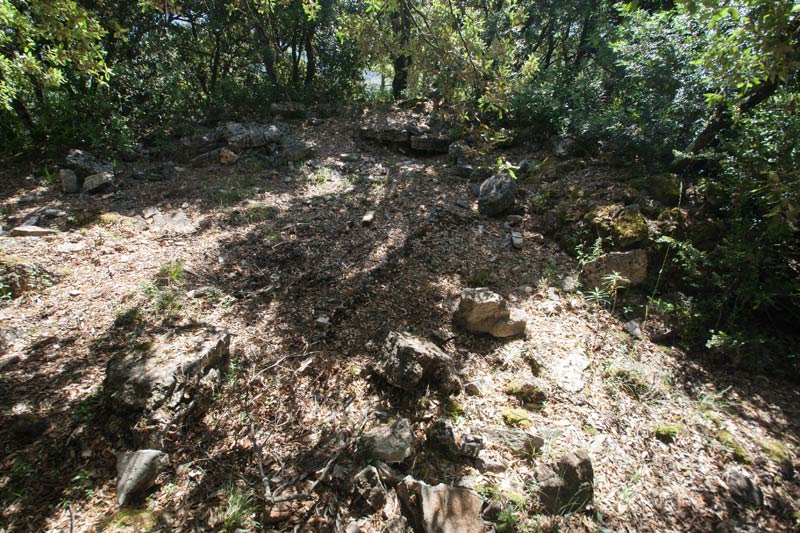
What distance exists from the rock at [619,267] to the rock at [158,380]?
4.10 meters

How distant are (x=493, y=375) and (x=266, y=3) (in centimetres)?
423

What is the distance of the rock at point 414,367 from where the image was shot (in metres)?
2.83

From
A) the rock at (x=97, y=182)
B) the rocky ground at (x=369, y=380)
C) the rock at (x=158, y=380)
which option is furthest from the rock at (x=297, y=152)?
the rock at (x=158, y=380)

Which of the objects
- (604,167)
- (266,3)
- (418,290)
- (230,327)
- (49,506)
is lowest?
(49,506)

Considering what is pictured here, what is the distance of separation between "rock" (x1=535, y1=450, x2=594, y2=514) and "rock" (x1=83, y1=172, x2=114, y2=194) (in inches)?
303

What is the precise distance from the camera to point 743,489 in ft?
7.78

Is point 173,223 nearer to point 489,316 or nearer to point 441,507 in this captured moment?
point 489,316

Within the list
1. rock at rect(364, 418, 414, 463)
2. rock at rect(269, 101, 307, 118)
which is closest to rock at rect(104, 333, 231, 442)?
rock at rect(364, 418, 414, 463)

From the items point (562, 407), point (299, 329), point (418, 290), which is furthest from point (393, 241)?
point (562, 407)

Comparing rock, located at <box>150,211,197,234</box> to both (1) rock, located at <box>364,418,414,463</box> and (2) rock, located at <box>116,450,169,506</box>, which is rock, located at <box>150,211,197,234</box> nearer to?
(2) rock, located at <box>116,450,169,506</box>

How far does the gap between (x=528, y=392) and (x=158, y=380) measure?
113 inches

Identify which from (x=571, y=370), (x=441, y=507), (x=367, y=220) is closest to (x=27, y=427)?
(x=441, y=507)

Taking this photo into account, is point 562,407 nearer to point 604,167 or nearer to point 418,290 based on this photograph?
point 418,290

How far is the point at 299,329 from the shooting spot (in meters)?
3.50
